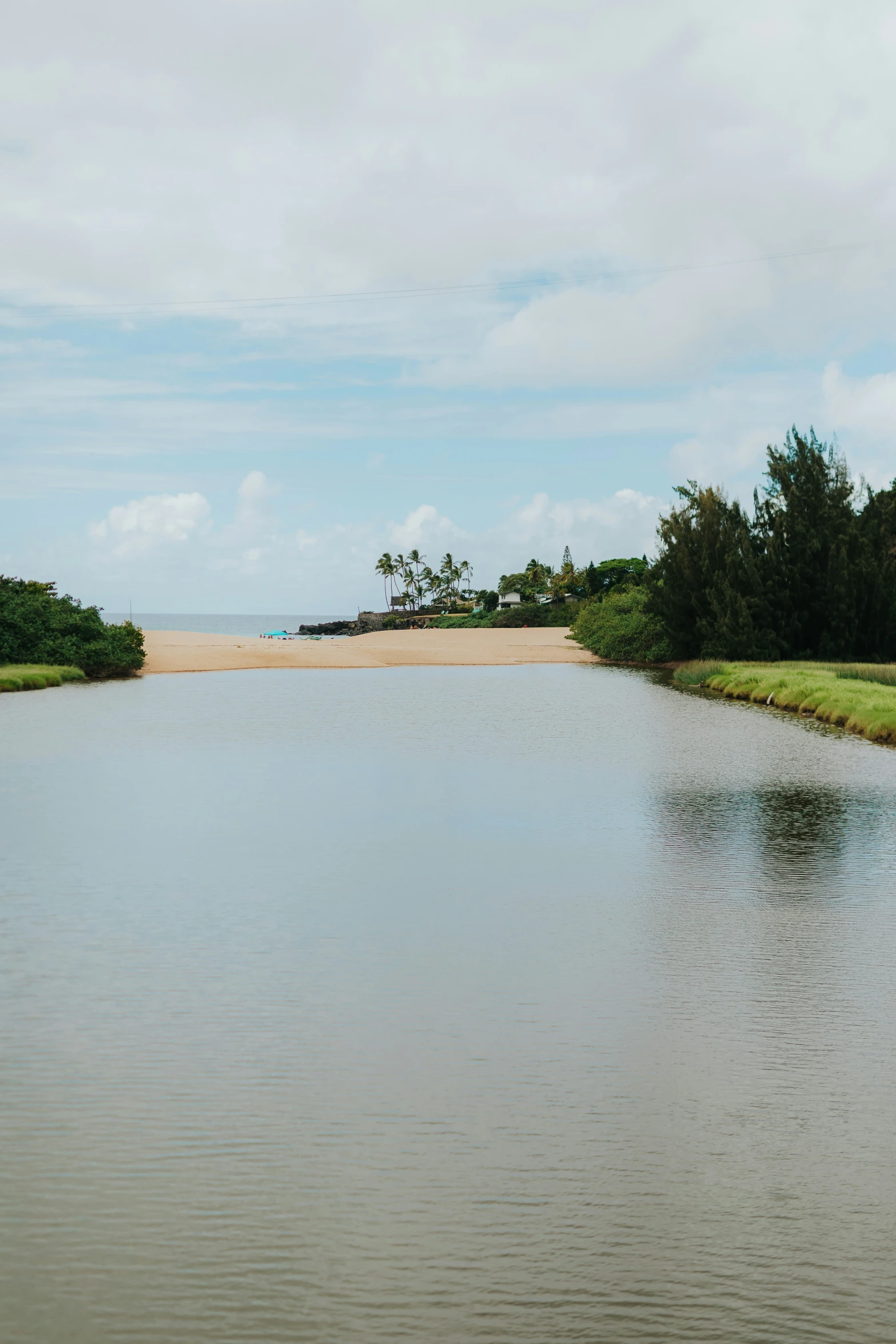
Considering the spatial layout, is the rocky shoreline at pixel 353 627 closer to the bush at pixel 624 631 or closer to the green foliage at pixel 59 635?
the bush at pixel 624 631

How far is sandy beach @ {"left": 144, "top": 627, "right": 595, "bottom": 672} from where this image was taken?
164 feet

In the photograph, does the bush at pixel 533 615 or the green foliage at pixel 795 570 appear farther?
the bush at pixel 533 615

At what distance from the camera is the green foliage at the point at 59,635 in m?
37.2

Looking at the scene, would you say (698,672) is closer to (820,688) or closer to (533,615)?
(820,688)

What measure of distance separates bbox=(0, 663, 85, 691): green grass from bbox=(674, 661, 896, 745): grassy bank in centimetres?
1968

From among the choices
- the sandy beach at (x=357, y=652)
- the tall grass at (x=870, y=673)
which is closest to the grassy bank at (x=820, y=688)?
the tall grass at (x=870, y=673)

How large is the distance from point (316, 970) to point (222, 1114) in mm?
2090

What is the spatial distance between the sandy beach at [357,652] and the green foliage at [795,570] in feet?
42.3

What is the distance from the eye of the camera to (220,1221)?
4.05 meters

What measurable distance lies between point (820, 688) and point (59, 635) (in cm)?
2471

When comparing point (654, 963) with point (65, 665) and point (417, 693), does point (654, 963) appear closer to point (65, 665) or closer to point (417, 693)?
point (417, 693)

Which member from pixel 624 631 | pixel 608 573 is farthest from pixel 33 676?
pixel 608 573

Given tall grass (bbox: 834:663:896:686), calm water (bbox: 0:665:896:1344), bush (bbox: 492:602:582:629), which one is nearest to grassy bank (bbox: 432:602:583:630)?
bush (bbox: 492:602:582:629)

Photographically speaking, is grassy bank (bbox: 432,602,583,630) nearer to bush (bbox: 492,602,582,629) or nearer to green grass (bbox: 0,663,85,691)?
bush (bbox: 492,602,582,629)
